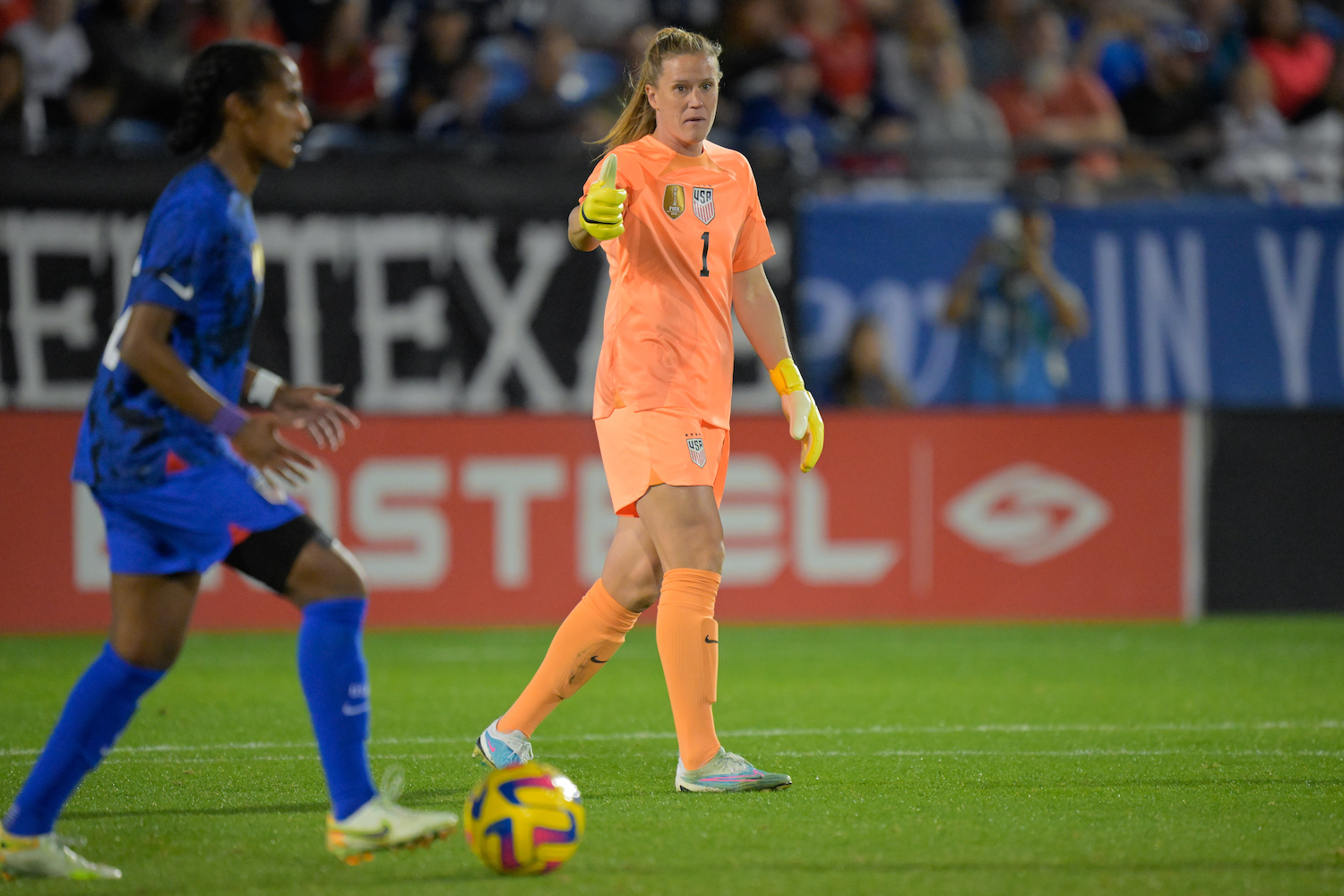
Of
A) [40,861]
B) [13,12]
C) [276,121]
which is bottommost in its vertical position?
[40,861]

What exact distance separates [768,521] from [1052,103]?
5.60 metres

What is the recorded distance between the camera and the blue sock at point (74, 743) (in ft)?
12.8

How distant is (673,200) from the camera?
506cm

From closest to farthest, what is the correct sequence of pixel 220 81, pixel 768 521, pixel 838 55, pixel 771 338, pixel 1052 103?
pixel 220 81 → pixel 771 338 → pixel 768 521 → pixel 838 55 → pixel 1052 103

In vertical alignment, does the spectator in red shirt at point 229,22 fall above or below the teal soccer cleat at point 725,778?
above

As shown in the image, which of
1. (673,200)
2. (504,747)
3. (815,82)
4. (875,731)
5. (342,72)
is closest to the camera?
(673,200)

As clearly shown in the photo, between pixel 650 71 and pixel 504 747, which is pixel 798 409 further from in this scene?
pixel 504 747

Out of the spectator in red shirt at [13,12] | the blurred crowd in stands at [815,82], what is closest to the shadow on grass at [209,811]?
the blurred crowd in stands at [815,82]

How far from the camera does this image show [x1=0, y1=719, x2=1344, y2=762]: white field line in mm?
6004

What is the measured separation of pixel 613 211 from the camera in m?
4.77

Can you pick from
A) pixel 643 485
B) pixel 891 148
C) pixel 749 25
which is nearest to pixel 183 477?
pixel 643 485

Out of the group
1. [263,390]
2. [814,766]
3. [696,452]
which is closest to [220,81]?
[263,390]

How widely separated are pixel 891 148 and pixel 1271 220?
306cm

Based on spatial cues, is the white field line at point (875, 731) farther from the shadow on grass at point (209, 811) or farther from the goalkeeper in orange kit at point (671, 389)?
the shadow on grass at point (209, 811)
